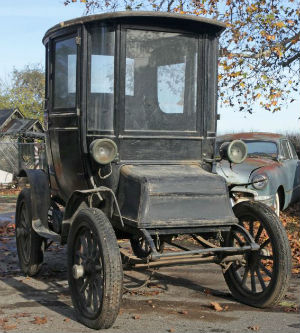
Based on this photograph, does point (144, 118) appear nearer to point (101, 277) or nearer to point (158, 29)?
point (158, 29)

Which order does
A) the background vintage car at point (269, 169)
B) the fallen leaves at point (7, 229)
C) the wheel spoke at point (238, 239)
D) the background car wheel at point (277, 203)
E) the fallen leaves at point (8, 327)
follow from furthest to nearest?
the background car wheel at point (277, 203), the background vintage car at point (269, 169), the fallen leaves at point (7, 229), the wheel spoke at point (238, 239), the fallen leaves at point (8, 327)

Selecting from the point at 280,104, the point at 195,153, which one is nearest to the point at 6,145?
the point at 280,104

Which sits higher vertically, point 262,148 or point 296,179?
point 262,148

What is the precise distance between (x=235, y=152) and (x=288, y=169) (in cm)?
650

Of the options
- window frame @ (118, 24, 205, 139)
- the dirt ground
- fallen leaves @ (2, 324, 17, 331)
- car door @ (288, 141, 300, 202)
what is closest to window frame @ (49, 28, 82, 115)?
window frame @ (118, 24, 205, 139)

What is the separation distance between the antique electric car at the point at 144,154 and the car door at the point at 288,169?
18.8 feet

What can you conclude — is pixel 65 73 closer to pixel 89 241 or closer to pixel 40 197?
pixel 40 197

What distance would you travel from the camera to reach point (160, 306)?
18.1 ft

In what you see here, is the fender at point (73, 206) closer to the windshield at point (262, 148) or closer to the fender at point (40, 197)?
the fender at point (40, 197)

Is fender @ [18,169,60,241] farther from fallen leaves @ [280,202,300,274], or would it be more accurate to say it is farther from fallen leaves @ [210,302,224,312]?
fallen leaves @ [280,202,300,274]

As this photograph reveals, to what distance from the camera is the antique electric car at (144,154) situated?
500 cm

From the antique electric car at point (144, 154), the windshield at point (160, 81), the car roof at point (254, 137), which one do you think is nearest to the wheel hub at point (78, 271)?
the antique electric car at point (144, 154)

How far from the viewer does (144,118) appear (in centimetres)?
557

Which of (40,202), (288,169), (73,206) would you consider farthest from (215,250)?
(288,169)
